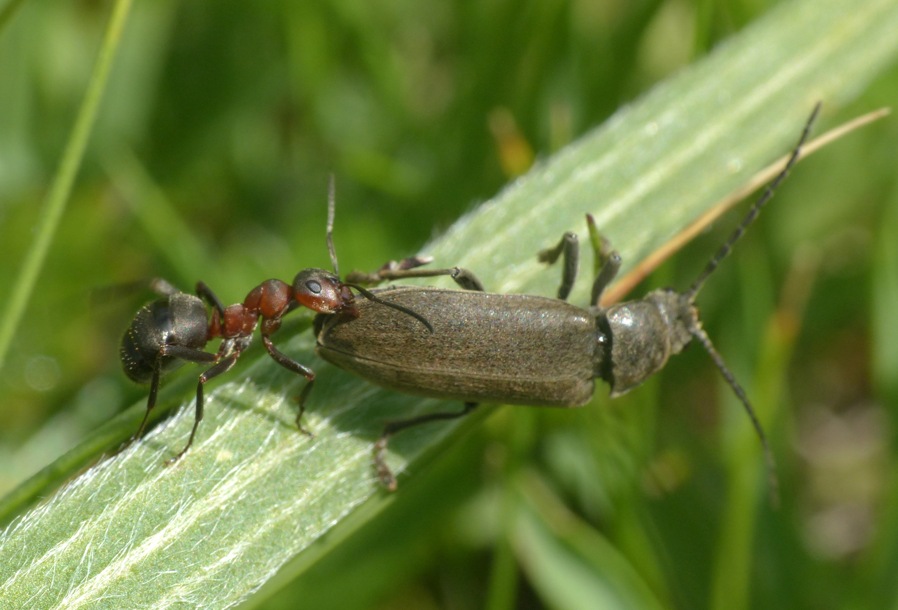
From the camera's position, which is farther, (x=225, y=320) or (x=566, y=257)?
(x=225, y=320)

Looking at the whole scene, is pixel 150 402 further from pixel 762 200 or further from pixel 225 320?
pixel 762 200

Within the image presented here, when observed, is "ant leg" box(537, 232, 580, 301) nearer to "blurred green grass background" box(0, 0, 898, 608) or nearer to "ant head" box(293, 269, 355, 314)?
"blurred green grass background" box(0, 0, 898, 608)

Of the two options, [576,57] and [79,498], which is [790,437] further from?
[79,498]

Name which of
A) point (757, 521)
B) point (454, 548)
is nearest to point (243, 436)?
point (454, 548)

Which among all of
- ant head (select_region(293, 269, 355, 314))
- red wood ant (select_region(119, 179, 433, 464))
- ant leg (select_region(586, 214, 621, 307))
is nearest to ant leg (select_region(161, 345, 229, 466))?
red wood ant (select_region(119, 179, 433, 464))

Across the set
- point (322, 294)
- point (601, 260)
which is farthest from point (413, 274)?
point (601, 260)

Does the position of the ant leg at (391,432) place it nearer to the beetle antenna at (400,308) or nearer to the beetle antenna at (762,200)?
the beetle antenna at (400,308)
